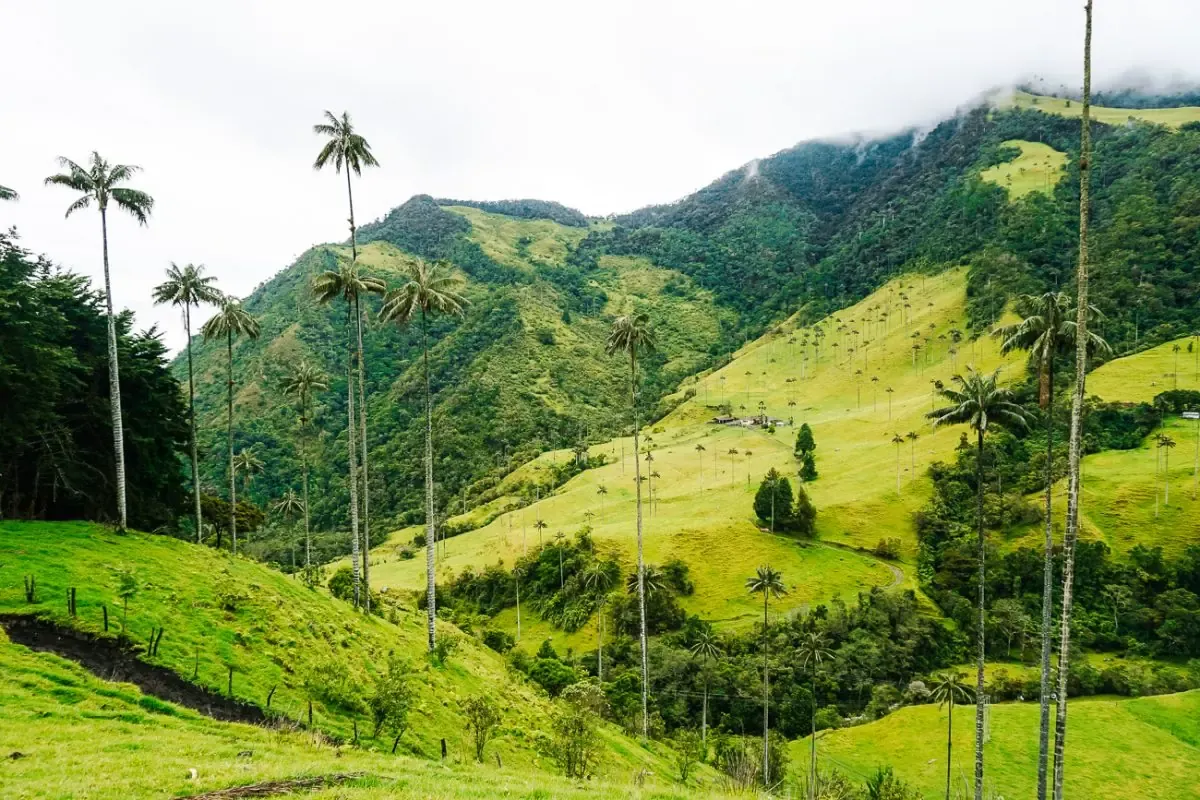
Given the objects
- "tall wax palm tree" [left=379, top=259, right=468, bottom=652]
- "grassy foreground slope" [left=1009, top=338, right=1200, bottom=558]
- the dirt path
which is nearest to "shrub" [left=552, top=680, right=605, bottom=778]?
the dirt path

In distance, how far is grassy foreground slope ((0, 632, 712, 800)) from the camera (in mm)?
13406

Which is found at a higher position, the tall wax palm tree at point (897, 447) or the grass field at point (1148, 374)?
the grass field at point (1148, 374)

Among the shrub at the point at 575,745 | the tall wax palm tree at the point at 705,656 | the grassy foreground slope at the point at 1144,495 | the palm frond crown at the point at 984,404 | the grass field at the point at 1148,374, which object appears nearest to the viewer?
the shrub at the point at 575,745

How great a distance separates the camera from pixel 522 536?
436 feet

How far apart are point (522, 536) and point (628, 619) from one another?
37.8m

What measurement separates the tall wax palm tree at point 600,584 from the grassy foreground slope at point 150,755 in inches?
2698

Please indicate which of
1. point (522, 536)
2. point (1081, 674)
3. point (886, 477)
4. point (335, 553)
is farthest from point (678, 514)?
point (335, 553)

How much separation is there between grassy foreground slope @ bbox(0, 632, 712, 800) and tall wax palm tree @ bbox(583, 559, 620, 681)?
68.5 meters

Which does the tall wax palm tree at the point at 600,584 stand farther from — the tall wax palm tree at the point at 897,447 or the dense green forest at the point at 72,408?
the tall wax palm tree at the point at 897,447

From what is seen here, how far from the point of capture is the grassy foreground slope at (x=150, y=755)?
1341cm

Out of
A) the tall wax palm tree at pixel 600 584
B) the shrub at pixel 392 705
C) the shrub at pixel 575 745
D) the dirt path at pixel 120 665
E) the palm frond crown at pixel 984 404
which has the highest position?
the palm frond crown at pixel 984 404

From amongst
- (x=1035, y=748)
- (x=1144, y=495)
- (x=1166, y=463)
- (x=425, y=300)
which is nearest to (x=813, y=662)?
(x=1035, y=748)

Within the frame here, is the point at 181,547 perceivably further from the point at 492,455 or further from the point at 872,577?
the point at 492,455

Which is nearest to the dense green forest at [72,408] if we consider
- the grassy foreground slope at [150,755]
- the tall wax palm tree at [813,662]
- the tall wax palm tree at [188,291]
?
the tall wax palm tree at [188,291]
